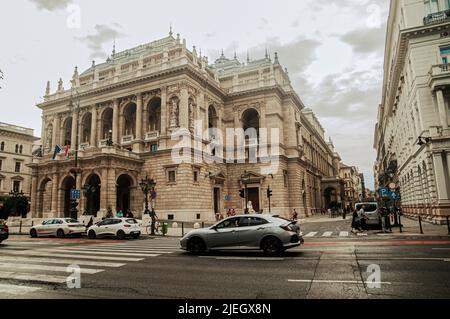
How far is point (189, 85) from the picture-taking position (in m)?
37.4

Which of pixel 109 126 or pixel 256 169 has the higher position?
pixel 109 126

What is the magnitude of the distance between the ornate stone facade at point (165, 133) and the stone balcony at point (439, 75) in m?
21.6

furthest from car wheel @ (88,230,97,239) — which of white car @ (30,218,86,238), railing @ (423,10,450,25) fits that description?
railing @ (423,10,450,25)

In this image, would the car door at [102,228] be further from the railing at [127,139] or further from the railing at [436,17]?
the railing at [436,17]

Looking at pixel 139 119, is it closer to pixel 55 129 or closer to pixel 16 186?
pixel 55 129

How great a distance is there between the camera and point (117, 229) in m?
19.4

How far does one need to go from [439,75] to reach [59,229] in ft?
93.6

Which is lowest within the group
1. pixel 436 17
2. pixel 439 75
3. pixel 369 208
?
pixel 369 208

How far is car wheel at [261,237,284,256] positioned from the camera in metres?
10.5

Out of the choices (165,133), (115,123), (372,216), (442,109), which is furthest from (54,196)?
(442,109)
